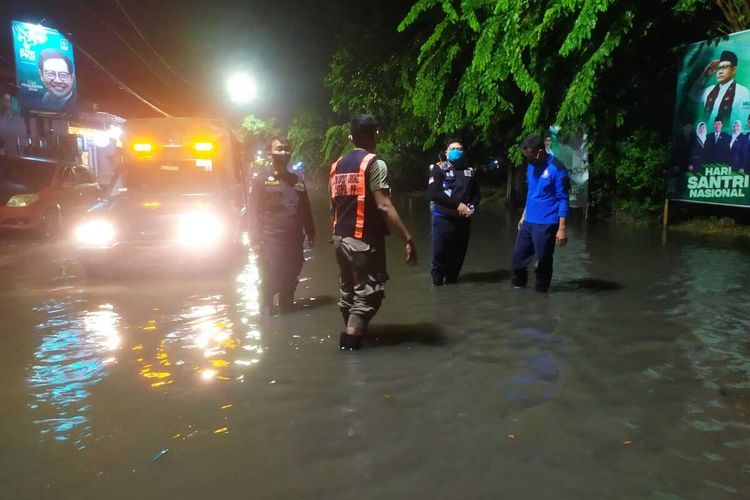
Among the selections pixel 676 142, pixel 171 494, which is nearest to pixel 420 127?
pixel 676 142

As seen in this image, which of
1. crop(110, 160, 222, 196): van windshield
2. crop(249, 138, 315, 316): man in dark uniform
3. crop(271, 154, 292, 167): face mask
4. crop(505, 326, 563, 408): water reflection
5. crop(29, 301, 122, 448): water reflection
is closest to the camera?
crop(29, 301, 122, 448): water reflection

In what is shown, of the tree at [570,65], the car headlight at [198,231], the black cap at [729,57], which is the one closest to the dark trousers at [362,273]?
the car headlight at [198,231]

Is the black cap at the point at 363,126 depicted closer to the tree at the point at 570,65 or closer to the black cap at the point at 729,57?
the tree at the point at 570,65

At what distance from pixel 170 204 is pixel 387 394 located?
5.70 m

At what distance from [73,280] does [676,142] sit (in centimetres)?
1069

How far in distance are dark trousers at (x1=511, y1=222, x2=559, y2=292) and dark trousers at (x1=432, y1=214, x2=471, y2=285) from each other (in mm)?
669

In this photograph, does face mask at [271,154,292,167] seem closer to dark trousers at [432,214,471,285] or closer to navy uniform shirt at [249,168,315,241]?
navy uniform shirt at [249,168,315,241]

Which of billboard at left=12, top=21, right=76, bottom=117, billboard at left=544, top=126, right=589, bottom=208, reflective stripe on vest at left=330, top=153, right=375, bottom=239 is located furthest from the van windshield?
billboard at left=12, top=21, right=76, bottom=117

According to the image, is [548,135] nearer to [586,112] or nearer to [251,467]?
[586,112]

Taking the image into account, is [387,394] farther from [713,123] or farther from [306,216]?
[713,123]

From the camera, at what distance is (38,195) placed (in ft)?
40.9

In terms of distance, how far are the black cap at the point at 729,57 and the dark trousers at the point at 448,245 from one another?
21.2 feet

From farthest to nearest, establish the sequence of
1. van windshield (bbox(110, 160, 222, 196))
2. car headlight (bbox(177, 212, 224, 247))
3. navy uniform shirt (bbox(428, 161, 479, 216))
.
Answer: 1. van windshield (bbox(110, 160, 222, 196))
2. car headlight (bbox(177, 212, 224, 247))
3. navy uniform shirt (bbox(428, 161, 479, 216))

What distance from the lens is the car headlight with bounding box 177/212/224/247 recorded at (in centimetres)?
822
